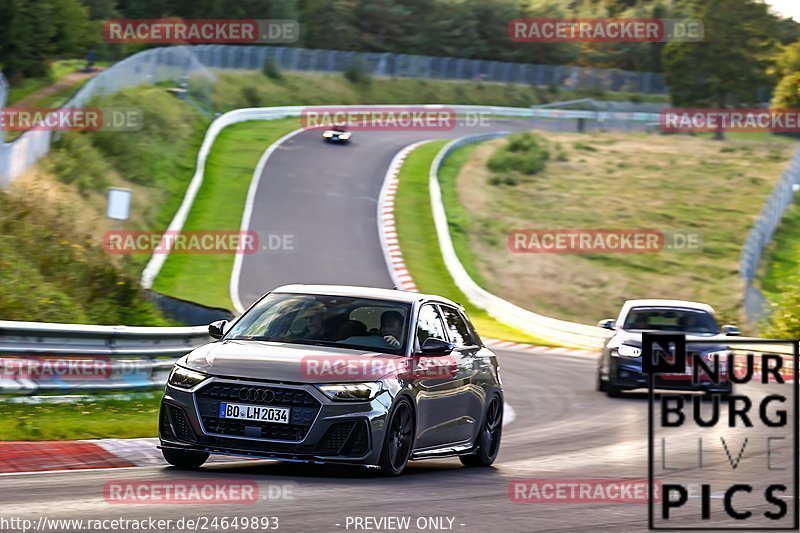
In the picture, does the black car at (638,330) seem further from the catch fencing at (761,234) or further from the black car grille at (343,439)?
the catch fencing at (761,234)

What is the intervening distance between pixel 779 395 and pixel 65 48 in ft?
192

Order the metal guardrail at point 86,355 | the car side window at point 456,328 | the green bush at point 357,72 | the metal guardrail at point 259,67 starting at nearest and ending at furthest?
the car side window at point 456,328, the metal guardrail at point 86,355, the metal guardrail at point 259,67, the green bush at point 357,72

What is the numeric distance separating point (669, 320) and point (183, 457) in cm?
1231

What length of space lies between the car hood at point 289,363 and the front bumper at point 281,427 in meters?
0.09

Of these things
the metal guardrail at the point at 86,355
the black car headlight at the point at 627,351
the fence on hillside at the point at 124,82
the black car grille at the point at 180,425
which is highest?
the fence on hillside at the point at 124,82

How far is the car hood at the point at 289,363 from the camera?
9766mm

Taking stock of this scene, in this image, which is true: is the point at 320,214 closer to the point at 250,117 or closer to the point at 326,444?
the point at 250,117

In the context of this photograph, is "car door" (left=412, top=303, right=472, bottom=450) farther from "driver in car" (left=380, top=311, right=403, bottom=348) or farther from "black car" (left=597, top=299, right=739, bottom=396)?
"black car" (left=597, top=299, right=739, bottom=396)

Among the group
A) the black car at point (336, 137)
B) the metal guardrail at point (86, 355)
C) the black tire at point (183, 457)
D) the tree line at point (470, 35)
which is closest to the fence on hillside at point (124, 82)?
the black car at point (336, 137)

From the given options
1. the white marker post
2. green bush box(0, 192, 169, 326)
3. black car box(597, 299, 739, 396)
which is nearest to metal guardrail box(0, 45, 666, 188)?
the white marker post

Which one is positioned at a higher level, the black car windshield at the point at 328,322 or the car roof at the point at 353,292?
the car roof at the point at 353,292

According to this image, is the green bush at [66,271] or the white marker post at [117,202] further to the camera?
the white marker post at [117,202]

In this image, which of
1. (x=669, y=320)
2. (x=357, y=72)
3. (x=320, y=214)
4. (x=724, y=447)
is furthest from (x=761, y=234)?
(x=357, y=72)

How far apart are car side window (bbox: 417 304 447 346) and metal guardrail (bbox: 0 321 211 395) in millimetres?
4157
